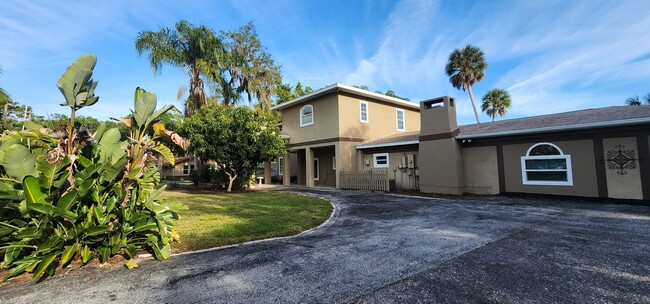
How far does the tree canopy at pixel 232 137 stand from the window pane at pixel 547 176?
12208 mm

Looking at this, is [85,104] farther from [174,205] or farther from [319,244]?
[319,244]

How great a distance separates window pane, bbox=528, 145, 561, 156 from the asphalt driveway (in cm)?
500

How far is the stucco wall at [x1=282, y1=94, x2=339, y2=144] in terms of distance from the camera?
58.1ft

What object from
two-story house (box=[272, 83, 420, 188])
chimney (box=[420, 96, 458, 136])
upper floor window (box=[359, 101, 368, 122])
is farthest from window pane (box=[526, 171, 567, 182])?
upper floor window (box=[359, 101, 368, 122])

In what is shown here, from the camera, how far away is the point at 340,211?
9.44m

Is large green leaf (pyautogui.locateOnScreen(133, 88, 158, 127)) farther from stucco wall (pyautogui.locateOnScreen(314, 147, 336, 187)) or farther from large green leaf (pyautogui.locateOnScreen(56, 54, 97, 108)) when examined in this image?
stucco wall (pyautogui.locateOnScreen(314, 147, 336, 187))

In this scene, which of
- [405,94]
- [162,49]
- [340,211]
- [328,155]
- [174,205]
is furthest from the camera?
[405,94]

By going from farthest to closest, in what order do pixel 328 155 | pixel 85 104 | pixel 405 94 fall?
pixel 405 94 < pixel 328 155 < pixel 85 104

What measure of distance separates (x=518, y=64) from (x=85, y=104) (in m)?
24.5

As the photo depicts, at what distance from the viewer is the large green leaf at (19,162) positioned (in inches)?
157

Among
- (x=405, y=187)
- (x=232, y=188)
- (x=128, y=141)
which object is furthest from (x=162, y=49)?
(x=405, y=187)

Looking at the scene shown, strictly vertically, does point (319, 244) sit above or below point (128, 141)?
below

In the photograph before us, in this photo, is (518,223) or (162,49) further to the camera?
(162,49)

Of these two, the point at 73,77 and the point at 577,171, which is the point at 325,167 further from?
the point at 73,77
